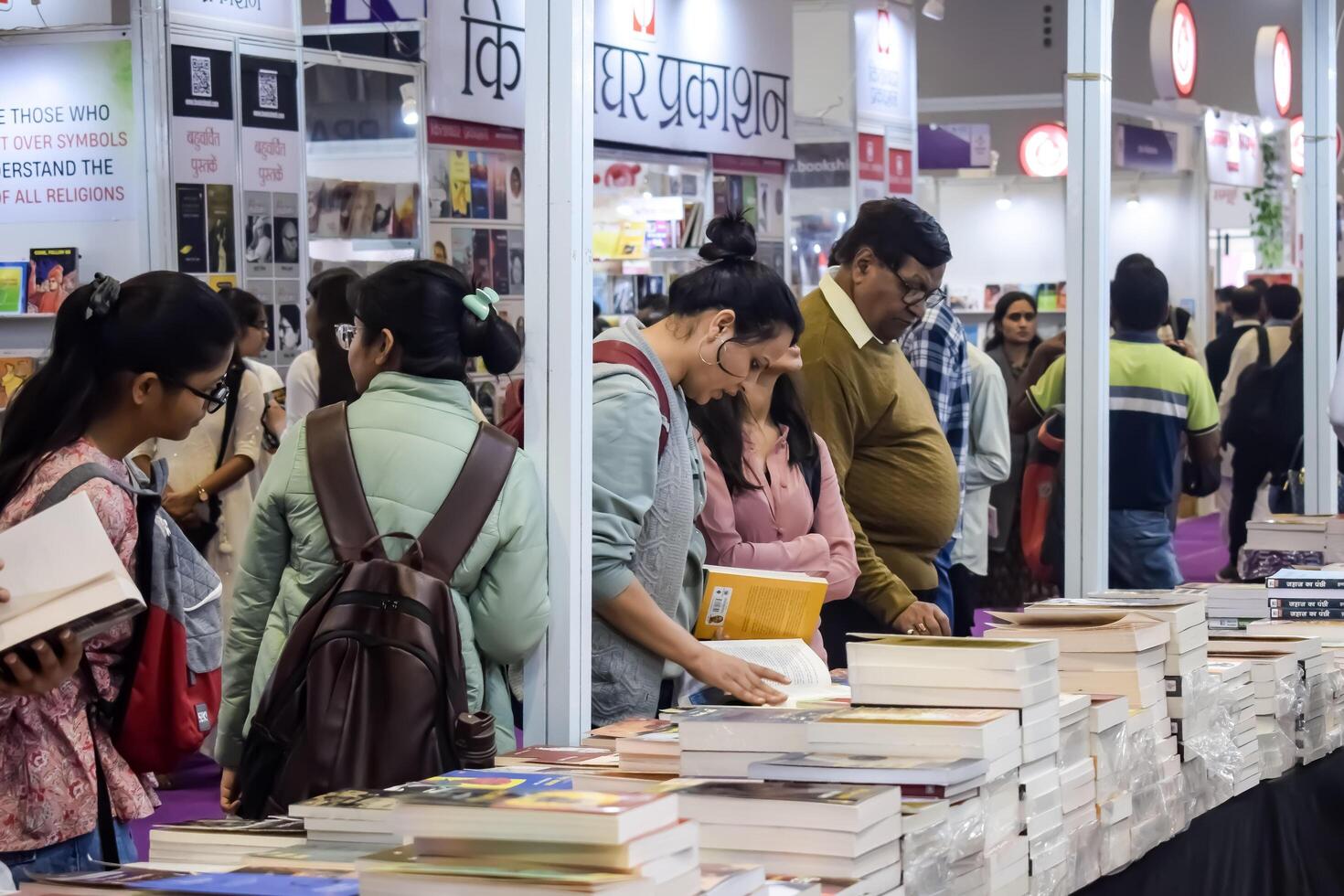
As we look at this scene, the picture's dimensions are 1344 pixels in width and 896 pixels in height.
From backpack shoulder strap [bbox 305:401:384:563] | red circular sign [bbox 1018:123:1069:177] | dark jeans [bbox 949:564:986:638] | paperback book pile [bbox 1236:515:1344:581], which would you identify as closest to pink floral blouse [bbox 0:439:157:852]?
backpack shoulder strap [bbox 305:401:384:563]

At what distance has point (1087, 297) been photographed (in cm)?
369

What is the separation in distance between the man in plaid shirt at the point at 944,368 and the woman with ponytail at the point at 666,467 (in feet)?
3.87

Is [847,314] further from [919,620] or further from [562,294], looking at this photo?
[562,294]

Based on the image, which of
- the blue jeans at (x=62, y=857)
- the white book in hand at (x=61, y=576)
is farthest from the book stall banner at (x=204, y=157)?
the white book in hand at (x=61, y=576)

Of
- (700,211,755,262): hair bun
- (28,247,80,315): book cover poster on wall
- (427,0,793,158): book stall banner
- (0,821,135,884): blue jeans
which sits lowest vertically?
(0,821,135,884): blue jeans

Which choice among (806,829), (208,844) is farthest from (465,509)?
(806,829)

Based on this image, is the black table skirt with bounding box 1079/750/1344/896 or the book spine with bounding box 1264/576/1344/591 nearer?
the black table skirt with bounding box 1079/750/1344/896

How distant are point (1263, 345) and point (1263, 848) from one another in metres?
5.68

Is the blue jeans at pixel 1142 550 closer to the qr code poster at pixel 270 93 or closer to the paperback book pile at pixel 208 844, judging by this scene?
the qr code poster at pixel 270 93

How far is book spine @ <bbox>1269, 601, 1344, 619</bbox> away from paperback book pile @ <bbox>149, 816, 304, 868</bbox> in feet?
7.89

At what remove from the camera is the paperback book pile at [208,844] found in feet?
5.42

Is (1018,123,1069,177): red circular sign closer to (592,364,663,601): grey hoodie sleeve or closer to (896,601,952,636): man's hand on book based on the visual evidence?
(896,601,952,636): man's hand on book

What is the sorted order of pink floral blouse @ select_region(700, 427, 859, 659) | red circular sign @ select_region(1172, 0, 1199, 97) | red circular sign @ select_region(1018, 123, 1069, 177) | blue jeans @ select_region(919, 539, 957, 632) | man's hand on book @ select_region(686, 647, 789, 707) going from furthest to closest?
red circular sign @ select_region(1018, 123, 1069, 177) → red circular sign @ select_region(1172, 0, 1199, 97) → blue jeans @ select_region(919, 539, 957, 632) → pink floral blouse @ select_region(700, 427, 859, 659) → man's hand on book @ select_region(686, 647, 789, 707)

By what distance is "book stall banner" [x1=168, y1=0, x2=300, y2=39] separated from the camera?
5.75 meters
